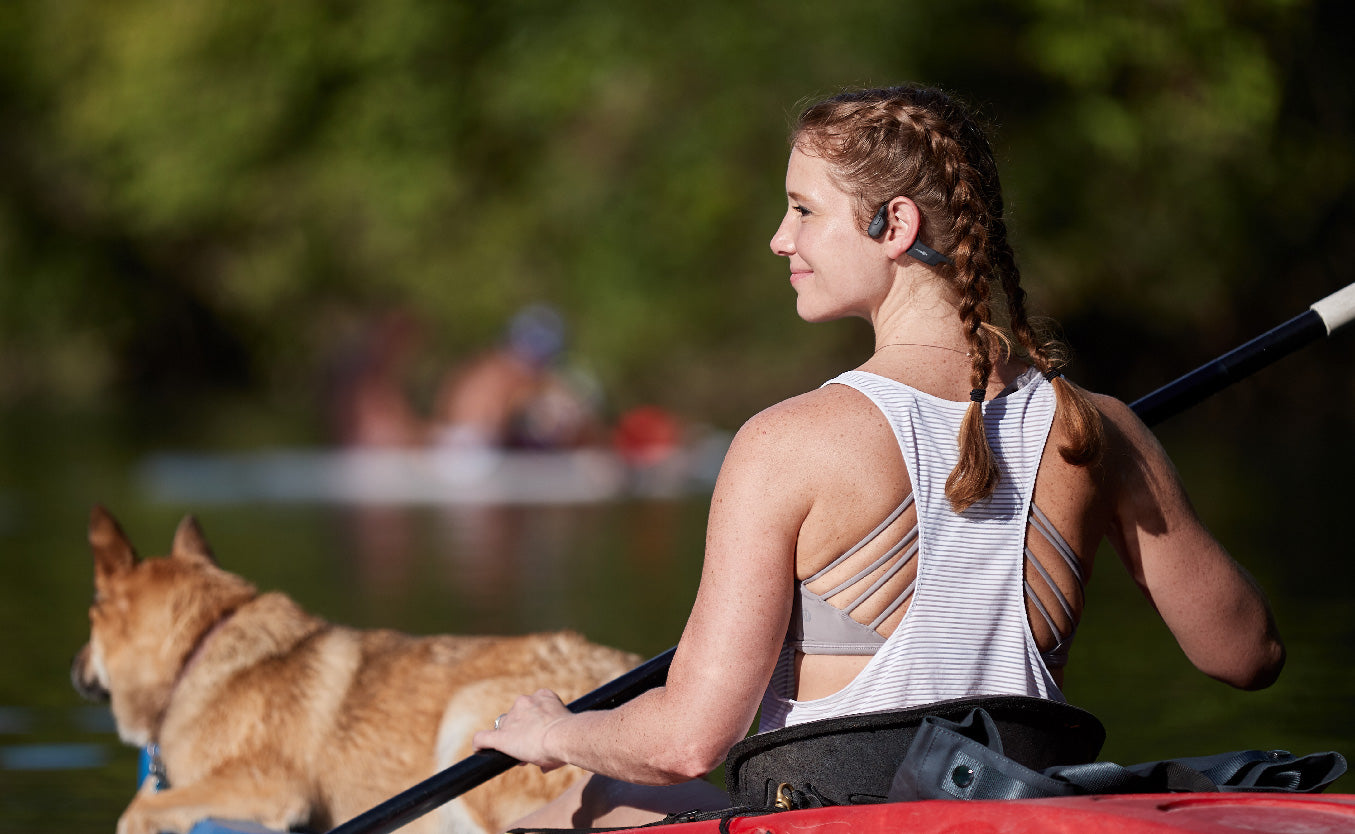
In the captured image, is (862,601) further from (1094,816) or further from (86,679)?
(86,679)

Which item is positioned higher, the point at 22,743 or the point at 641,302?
the point at 641,302

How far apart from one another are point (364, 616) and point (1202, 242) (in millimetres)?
14675

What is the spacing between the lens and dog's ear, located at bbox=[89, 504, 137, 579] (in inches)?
177

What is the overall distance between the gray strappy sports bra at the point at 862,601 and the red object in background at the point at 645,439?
13.2 meters

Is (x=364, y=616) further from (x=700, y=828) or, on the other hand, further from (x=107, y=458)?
(x=107, y=458)

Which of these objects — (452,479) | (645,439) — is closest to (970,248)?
(645,439)

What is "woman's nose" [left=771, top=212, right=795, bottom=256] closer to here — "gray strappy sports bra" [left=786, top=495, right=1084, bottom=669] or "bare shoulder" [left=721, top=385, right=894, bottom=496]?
"bare shoulder" [left=721, top=385, right=894, bottom=496]

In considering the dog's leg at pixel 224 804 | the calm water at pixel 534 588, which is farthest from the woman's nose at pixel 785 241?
the calm water at pixel 534 588

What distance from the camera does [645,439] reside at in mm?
15852

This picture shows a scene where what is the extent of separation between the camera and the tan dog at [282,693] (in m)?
4.29

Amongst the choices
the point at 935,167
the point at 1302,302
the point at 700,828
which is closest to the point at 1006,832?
the point at 700,828

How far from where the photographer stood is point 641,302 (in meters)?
20.2

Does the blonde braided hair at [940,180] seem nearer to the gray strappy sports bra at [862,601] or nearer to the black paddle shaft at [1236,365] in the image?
the gray strappy sports bra at [862,601]

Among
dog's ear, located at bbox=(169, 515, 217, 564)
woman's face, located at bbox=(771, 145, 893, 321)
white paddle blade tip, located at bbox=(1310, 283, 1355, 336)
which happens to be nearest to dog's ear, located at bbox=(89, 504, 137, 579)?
dog's ear, located at bbox=(169, 515, 217, 564)
